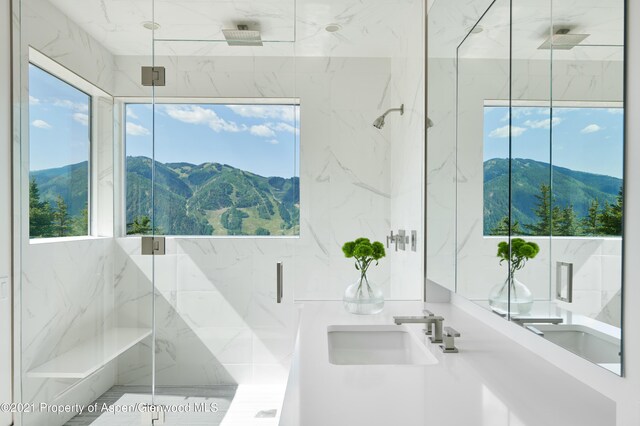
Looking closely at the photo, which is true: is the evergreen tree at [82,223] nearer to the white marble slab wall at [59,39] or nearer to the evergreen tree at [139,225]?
the evergreen tree at [139,225]

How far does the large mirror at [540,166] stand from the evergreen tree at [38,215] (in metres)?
2.09

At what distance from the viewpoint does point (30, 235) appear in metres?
2.31

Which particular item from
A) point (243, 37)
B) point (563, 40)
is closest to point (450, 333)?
point (563, 40)

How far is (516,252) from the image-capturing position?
123cm

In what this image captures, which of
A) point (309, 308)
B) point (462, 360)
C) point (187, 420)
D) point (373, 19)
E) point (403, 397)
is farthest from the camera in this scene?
point (373, 19)

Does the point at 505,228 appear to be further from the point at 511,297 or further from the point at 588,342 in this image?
the point at 588,342

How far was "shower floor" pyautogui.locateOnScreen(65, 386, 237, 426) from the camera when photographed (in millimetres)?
2227

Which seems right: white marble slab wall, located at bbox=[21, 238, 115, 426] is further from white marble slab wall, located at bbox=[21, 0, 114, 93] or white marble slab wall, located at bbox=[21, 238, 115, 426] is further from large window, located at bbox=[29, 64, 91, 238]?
white marble slab wall, located at bbox=[21, 0, 114, 93]

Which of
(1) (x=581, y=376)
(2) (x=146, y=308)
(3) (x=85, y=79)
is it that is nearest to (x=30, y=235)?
(2) (x=146, y=308)

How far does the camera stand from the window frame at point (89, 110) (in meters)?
→ 2.32

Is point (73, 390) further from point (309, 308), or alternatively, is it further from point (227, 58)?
point (227, 58)

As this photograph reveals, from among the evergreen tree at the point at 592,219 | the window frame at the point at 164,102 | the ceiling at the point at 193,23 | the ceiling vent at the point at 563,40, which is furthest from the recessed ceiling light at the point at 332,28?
the evergreen tree at the point at 592,219

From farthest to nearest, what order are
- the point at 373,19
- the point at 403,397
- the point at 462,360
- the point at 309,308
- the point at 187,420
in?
the point at 373,19, the point at 187,420, the point at 309,308, the point at 462,360, the point at 403,397

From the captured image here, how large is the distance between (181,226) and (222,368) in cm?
78
